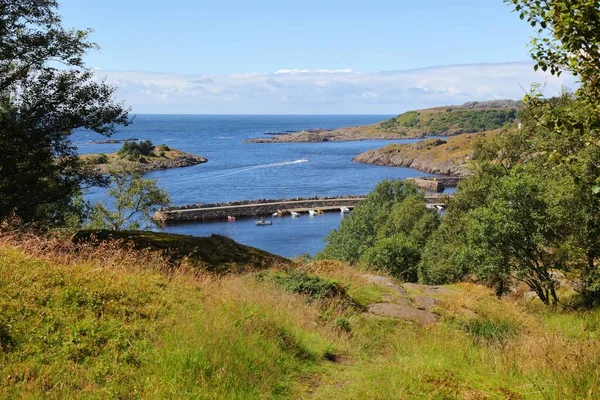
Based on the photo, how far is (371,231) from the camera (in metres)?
54.4

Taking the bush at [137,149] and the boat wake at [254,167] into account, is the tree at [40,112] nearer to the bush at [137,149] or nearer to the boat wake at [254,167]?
the boat wake at [254,167]

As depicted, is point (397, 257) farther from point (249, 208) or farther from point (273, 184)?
point (273, 184)

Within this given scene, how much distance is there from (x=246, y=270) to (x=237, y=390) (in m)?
7.93

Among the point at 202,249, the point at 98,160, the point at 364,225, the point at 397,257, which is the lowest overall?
the point at 364,225

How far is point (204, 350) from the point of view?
6004 millimetres

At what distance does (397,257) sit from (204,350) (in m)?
30.2

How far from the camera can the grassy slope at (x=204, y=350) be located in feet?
18.0

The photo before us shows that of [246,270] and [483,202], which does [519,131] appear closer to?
[483,202]

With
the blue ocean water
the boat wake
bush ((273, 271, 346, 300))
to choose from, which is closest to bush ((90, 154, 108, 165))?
bush ((273, 271, 346, 300))

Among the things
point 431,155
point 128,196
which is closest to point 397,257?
point 128,196

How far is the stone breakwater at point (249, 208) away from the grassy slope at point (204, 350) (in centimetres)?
7518

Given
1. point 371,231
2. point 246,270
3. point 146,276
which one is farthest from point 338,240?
point 146,276

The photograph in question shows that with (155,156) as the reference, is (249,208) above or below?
below

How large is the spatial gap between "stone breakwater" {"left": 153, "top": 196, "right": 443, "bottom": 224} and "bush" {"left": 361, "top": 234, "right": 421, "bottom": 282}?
49456mm
